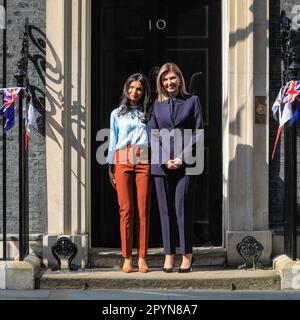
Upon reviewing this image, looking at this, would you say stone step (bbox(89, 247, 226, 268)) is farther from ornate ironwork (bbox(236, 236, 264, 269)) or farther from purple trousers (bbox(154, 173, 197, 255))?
purple trousers (bbox(154, 173, 197, 255))

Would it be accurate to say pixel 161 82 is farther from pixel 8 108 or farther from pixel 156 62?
pixel 8 108

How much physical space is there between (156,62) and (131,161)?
1.30 m

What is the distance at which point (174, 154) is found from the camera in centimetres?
773

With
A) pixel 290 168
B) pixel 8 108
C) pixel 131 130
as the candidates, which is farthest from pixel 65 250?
pixel 290 168

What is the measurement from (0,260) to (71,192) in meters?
0.98

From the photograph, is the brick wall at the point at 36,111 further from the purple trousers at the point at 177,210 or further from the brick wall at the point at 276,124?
the brick wall at the point at 276,124

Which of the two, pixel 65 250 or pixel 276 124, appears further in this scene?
pixel 276 124

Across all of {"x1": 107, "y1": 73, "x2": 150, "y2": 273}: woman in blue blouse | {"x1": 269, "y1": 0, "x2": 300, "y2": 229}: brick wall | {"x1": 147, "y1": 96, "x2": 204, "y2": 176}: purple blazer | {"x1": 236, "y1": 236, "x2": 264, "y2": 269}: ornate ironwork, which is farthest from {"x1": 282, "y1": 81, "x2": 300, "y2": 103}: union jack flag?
{"x1": 236, "y1": 236, "x2": 264, "y2": 269}: ornate ironwork

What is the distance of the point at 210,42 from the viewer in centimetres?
847

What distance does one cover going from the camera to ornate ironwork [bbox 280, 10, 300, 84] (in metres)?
7.58

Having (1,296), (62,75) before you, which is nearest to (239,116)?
(62,75)

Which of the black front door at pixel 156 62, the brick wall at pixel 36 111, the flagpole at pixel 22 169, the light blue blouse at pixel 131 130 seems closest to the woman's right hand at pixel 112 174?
the light blue blouse at pixel 131 130

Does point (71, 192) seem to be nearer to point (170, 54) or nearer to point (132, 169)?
point (132, 169)

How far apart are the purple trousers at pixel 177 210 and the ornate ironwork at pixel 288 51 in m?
1.37
